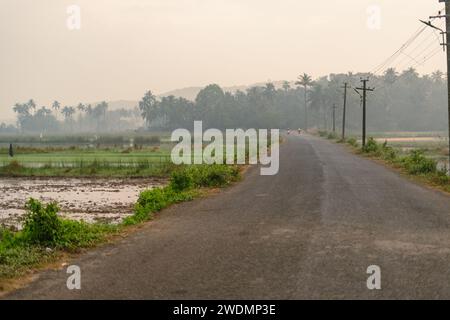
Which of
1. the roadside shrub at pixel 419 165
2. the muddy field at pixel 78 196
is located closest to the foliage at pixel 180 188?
the muddy field at pixel 78 196

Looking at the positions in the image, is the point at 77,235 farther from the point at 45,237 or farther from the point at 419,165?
the point at 419,165

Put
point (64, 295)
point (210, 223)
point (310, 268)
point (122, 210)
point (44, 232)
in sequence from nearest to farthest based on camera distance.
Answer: point (64, 295), point (310, 268), point (44, 232), point (210, 223), point (122, 210)

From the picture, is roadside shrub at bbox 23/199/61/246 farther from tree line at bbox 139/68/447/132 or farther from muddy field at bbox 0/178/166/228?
tree line at bbox 139/68/447/132

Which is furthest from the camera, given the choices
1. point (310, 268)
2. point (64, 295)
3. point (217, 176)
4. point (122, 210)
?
point (217, 176)

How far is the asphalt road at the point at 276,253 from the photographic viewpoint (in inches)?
270

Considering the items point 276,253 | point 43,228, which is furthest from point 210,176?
point 276,253

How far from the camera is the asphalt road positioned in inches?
270

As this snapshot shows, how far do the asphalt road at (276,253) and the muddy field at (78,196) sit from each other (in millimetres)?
4977

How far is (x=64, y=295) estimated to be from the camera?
6789 millimetres

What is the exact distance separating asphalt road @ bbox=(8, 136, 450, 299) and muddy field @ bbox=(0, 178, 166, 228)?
4977 mm

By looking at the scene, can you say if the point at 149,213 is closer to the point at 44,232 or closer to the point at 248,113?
the point at 44,232

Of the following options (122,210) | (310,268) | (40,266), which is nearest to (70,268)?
(40,266)

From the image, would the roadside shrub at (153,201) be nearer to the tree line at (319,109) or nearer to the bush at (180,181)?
the bush at (180,181)
